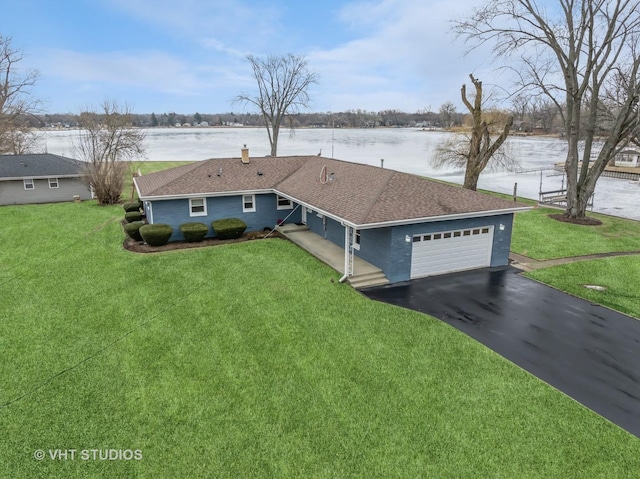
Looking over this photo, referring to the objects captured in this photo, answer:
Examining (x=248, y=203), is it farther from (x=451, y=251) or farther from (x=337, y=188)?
(x=451, y=251)

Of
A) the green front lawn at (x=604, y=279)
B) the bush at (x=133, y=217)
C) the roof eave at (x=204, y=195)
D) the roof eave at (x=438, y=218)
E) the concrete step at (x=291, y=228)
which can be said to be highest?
the roof eave at (x=204, y=195)

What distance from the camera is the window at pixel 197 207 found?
19.4 meters

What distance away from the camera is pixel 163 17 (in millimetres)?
25844

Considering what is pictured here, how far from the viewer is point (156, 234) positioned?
1791 cm

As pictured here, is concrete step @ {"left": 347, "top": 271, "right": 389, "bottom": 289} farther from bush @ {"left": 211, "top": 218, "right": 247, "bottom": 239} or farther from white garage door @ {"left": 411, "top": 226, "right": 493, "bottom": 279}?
bush @ {"left": 211, "top": 218, "right": 247, "bottom": 239}

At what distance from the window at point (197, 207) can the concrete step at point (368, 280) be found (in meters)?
9.31

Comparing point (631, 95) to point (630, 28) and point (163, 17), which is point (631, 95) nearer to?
point (630, 28)

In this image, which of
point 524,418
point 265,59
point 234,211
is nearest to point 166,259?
point 234,211

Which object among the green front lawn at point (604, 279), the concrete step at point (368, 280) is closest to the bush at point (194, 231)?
the concrete step at point (368, 280)

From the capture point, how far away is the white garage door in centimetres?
1455

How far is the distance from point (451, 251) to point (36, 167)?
3137cm

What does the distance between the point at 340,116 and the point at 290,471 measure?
79456mm

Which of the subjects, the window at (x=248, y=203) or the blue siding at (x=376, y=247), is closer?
the blue siding at (x=376, y=247)

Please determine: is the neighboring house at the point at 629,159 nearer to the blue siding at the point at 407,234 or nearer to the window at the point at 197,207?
the blue siding at the point at 407,234
